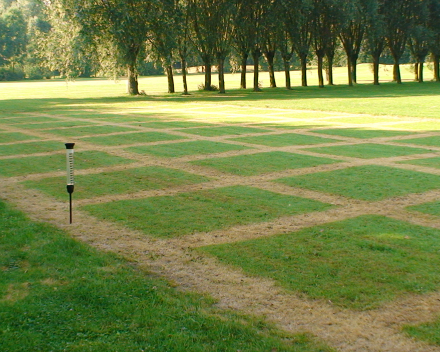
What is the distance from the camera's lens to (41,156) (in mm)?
14422

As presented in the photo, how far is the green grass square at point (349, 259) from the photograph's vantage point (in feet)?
18.9

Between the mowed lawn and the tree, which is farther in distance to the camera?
the tree

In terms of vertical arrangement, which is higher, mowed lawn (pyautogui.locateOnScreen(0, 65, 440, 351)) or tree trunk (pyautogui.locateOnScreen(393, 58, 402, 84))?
tree trunk (pyautogui.locateOnScreen(393, 58, 402, 84))

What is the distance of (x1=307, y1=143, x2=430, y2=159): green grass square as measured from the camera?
13773 millimetres

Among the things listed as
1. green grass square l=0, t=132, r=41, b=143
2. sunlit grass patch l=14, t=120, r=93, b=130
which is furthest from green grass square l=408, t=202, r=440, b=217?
sunlit grass patch l=14, t=120, r=93, b=130

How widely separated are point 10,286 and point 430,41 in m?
52.5

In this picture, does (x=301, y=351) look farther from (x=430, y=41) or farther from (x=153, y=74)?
(x=153, y=74)

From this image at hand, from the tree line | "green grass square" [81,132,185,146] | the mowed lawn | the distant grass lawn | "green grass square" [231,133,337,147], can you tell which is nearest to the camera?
the distant grass lawn

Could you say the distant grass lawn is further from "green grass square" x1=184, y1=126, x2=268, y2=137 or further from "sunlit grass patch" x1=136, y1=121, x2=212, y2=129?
"sunlit grass patch" x1=136, y1=121, x2=212, y2=129

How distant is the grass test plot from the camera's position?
1900 cm

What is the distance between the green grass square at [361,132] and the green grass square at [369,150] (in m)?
2.12

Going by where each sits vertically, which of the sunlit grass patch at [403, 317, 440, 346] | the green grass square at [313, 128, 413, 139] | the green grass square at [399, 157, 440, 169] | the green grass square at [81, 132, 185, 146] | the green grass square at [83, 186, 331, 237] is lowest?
the sunlit grass patch at [403, 317, 440, 346]

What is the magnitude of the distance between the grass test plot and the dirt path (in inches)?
272

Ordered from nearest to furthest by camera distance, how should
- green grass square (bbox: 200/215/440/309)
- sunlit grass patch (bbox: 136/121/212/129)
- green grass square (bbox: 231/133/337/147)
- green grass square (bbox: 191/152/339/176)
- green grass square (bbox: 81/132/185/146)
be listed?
green grass square (bbox: 200/215/440/309) < green grass square (bbox: 191/152/339/176) < green grass square (bbox: 231/133/337/147) < green grass square (bbox: 81/132/185/146) < sunlit grass patch (bbox: 136/121/212/129)
